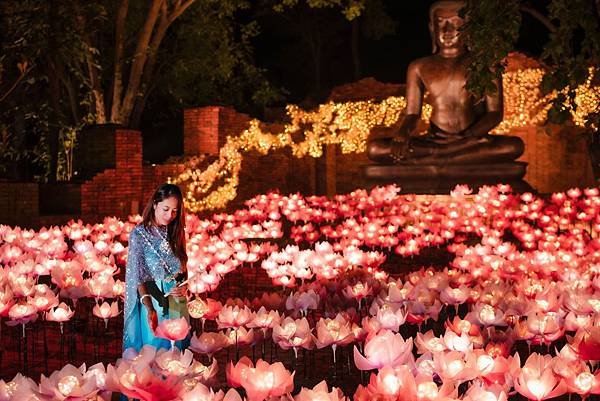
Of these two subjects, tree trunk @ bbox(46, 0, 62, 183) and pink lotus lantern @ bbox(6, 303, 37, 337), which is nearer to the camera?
pink lotus lantern @ bbox(6, 303, 37, 337)

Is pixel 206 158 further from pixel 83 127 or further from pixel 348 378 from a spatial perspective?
pixel 348 378

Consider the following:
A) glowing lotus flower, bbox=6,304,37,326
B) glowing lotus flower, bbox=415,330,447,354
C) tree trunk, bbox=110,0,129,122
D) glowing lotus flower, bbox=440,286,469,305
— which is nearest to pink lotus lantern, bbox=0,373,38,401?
glowing lotus flower, bbox=415,330,447,354

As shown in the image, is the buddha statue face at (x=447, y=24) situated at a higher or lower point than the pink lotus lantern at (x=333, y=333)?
higher

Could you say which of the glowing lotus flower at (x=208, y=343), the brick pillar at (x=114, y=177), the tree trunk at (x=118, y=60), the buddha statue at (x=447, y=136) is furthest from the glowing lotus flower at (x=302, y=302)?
the tree trunk at (x=118, y=60)

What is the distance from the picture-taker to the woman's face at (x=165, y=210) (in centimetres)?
469

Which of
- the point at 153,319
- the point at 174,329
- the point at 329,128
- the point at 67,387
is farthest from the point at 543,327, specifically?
the point at 329,128

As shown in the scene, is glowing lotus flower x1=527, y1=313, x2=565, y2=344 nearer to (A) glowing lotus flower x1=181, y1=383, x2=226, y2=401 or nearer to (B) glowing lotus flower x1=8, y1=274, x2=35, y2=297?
(A) glowing lotus flower x1=181, y1=383, x2=226, y2=401

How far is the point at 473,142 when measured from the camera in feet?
44.9

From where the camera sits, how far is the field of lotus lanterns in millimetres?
3230

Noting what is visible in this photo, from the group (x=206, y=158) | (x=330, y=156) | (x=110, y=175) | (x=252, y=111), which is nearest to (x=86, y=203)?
(x=110, y=175)

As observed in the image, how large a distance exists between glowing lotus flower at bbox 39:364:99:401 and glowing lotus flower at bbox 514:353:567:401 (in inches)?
66.7

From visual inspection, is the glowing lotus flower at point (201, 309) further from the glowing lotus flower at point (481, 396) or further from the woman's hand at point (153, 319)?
the glowing lotus flower at point (481, 396)

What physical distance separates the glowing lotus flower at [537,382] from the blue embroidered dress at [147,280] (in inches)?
83.0

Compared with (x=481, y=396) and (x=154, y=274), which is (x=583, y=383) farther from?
(x=154, y=274)
